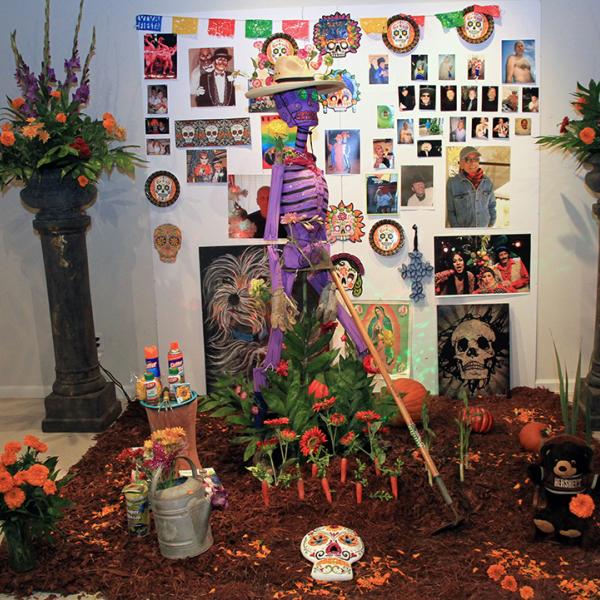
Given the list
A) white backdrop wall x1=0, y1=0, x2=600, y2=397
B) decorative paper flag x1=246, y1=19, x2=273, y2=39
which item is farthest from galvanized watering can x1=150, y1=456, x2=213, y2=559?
decorative paper flag x1=246, y1=19, x2=273, y2=39

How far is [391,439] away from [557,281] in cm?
146

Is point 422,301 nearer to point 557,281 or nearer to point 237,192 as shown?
point 557,281

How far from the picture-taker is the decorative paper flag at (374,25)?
4160 millimetres

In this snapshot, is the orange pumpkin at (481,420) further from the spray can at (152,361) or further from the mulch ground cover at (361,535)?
the spray can at (152,361)

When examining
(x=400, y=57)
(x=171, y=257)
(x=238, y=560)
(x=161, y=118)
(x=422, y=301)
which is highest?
(x=400, y=57)

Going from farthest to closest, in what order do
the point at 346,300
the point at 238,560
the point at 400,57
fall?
1. the point at 400,57
2. the point at 346,300
3. the point at 238,560

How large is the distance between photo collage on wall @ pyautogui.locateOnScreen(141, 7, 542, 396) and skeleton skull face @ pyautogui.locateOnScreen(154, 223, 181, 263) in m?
0.07

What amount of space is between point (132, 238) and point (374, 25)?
1.85m

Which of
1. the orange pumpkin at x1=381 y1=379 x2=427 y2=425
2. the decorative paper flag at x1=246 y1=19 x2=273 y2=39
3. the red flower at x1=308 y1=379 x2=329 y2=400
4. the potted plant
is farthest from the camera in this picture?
the decorative paper flag at x1=246 y1=19 x2=273 y2=39

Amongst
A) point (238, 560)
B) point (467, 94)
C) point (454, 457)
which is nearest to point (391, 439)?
point (454, 457)

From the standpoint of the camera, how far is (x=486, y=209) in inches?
171

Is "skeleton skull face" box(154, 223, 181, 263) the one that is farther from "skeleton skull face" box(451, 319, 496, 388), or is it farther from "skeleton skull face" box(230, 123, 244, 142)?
"skeleton skull face" box(451, 319, 496, 388)

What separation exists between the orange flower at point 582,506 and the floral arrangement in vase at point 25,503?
1.90 m

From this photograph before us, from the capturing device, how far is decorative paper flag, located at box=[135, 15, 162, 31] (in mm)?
4207
